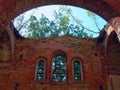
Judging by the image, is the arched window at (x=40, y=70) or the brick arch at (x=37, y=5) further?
the arched window at (x=40, y=70)

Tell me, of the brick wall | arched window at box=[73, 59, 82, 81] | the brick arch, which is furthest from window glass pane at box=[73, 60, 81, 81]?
the brick arch

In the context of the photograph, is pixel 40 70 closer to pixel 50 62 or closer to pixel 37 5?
pixel 50 62

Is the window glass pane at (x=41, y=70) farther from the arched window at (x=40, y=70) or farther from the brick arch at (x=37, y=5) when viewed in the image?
the brick arch at (x=37, y=5)

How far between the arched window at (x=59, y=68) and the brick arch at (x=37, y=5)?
407 centimetres

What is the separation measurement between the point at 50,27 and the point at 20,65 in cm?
644

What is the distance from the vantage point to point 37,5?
30.2ft

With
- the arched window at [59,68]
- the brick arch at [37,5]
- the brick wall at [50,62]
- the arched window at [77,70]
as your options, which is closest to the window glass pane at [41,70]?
the brick wall at [50,62]

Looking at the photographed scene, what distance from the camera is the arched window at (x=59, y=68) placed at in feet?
39.0

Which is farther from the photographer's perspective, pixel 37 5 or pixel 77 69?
pixel 77 69

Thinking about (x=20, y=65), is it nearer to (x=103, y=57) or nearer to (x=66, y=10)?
(x=103, y=57)

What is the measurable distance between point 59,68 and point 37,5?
4.26 m

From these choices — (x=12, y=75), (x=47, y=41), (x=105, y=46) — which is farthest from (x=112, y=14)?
(x=12, y=75)

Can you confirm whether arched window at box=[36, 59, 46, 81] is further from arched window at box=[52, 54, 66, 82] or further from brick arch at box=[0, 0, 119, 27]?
brick arch at box=[0, 0, 119, 27]

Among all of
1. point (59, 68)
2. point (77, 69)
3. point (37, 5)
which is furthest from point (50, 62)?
point (37, 5)
